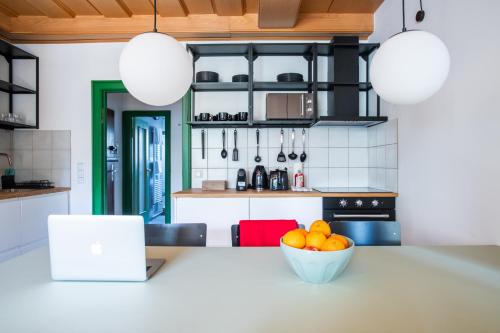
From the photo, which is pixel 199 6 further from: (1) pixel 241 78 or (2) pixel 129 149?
(2) pixel 129 149

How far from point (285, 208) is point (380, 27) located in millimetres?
1947

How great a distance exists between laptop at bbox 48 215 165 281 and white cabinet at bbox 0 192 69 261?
1.99 metres

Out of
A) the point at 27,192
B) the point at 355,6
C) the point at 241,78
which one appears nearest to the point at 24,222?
the point at 27,192

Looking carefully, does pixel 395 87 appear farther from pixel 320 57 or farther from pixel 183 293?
pixel 320 57

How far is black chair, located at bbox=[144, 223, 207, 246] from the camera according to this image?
152cm

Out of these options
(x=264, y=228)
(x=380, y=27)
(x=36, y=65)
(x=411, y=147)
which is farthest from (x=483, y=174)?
(x=36, y=65)

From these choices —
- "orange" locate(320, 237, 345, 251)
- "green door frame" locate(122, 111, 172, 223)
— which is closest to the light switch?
"green door frame" locate(122, 111, 172, 223)

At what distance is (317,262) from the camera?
835 millimetres

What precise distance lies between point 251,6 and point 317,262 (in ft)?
8.82

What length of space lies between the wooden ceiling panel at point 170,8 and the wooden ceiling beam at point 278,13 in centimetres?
77

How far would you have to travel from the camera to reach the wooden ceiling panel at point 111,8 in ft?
8.94

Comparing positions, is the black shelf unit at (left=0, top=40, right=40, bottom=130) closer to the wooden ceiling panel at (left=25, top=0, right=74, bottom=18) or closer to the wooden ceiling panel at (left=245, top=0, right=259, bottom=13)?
the wooden ceiling panel at (left=25, top=0, right=74, bottom=18)

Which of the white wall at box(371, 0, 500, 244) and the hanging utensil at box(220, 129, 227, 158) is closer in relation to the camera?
the white wall at box(371, 0, 500, 244)

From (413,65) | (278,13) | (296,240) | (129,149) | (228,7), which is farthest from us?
(129,149)
